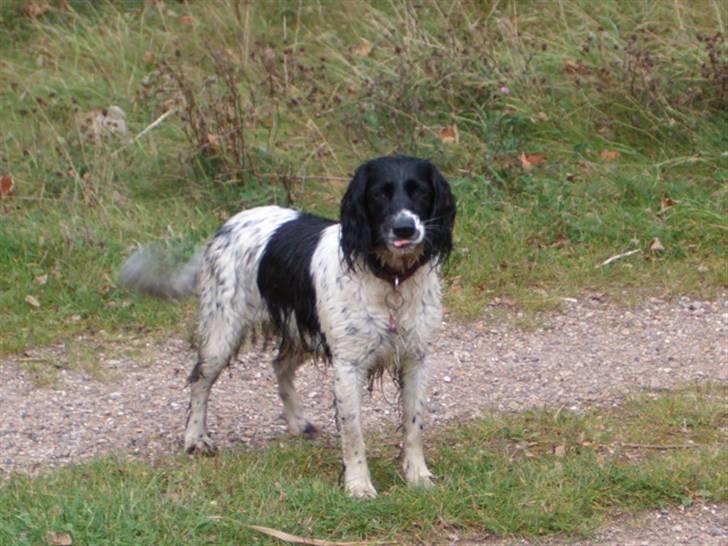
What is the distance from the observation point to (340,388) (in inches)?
232

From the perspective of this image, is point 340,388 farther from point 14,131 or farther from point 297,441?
point 14,131

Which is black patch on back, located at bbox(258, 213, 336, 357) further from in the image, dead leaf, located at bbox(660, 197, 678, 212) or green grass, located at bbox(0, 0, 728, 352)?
dead leaf, located at bbox(660, 197, 678, 212)

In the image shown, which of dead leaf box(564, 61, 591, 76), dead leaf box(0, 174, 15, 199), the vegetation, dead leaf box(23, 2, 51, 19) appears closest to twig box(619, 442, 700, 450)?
the vegetation

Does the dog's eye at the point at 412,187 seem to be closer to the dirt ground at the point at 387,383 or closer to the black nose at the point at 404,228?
the black nose at the point at 404,228

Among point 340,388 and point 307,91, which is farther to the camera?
point 307,91

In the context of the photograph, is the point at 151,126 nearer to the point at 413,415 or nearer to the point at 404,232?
the point at 413,415

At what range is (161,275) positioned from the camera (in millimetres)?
7070

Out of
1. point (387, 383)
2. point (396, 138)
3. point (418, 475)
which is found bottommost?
point (387, 383)

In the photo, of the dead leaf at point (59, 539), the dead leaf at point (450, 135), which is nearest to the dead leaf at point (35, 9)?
the dead leaf at point (450, 135)

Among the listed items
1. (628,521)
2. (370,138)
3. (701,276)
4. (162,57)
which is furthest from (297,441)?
(162,57)

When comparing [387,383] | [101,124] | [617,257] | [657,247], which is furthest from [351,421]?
[101,124]

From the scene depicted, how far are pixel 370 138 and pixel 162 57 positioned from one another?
205 centimetres

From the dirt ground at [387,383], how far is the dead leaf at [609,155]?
62.2 inches

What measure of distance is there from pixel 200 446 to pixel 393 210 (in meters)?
1.52
